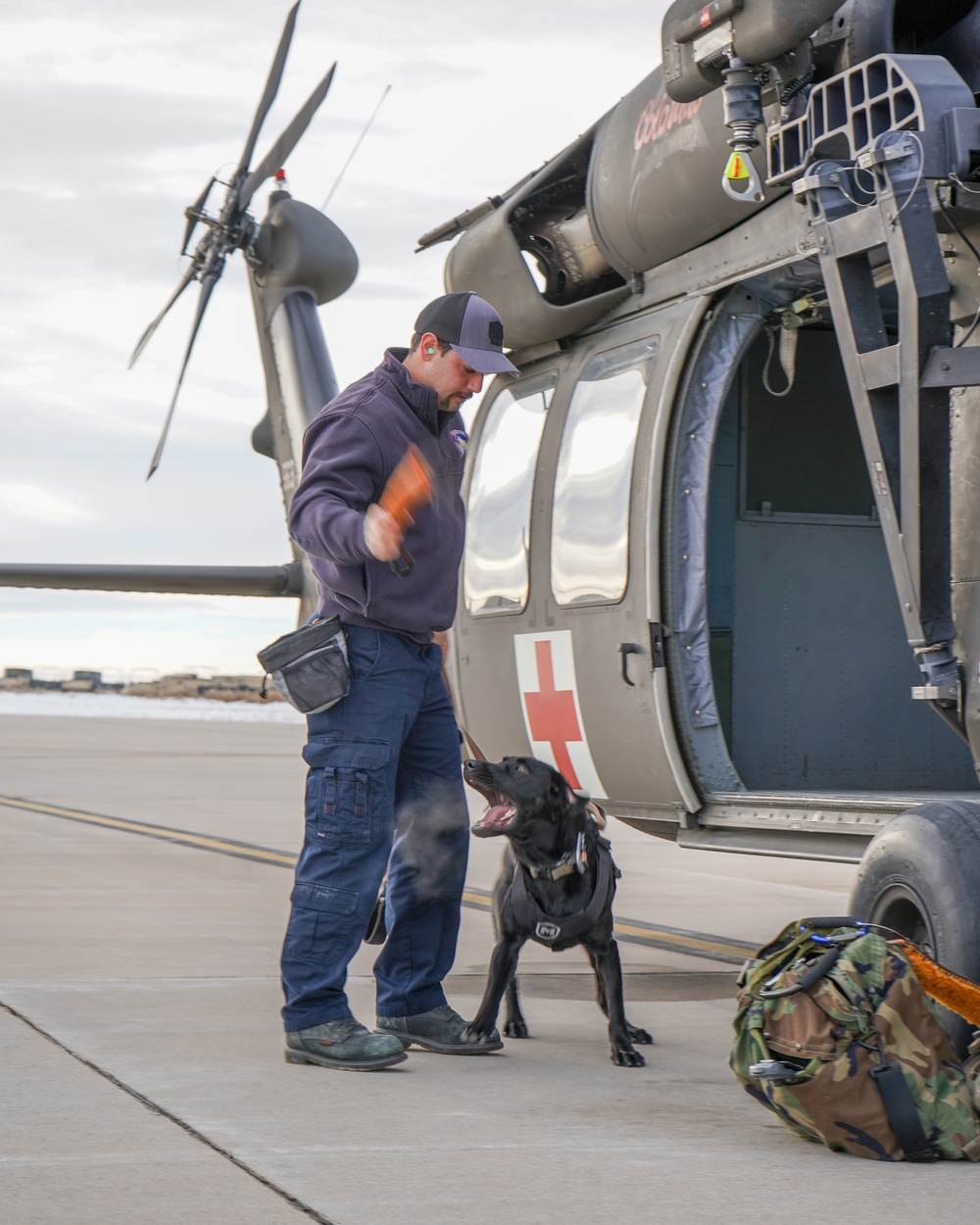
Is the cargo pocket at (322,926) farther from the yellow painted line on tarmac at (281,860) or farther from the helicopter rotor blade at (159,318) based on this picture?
the helicopter rotor blade at (159,318)

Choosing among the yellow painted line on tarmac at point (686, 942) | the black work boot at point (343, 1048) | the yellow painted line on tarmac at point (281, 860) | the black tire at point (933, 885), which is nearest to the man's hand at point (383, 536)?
the black work boot at point (343, 1048)

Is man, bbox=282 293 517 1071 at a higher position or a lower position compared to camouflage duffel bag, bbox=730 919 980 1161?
higher

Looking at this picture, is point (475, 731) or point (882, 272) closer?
point (882, 272)

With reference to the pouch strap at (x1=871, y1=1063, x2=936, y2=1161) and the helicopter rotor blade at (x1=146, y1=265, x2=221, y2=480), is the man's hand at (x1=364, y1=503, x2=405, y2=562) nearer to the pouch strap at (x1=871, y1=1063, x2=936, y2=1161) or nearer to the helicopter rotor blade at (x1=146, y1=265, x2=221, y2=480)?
the pouch strap at (x1=871, y1=1063, x2=936, y2=1161)

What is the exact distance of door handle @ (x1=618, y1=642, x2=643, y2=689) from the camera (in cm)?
641

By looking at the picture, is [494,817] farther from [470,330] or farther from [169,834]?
[169,834]

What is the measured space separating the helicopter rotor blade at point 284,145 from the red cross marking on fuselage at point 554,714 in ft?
26.2

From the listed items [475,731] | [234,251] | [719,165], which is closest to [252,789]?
[234,251]

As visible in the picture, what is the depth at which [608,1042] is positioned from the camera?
491 cm

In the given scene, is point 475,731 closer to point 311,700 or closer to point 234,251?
point 311,700

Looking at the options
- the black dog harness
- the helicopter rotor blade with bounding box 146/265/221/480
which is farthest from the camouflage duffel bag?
the helicopter rotor blade with bounding box 146/265/221/480

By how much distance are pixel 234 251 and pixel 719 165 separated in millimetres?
8742

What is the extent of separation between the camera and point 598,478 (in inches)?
266

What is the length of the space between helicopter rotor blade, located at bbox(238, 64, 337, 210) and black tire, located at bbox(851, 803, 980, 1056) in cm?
1067
